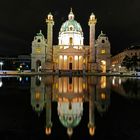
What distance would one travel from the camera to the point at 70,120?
962 centimetres

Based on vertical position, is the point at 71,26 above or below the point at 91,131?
above

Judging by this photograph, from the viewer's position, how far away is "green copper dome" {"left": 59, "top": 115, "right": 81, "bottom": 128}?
8883 millimetres

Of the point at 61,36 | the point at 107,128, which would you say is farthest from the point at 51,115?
the point at 61,36

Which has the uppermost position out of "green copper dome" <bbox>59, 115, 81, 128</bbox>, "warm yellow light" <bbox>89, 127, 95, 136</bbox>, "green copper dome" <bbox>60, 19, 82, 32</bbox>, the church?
"green copper dome" <bbox>60, 19, 82, 32</bbox>

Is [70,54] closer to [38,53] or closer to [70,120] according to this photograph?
[38,53]

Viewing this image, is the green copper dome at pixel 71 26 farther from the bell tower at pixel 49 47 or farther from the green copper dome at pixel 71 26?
the bell tower at pixel 49 47

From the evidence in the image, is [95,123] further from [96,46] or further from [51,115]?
[96,46]

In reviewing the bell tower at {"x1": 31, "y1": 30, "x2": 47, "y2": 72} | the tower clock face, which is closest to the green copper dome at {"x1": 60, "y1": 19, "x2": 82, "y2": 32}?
the bell tower at {"x1": 31, "y1": 30, "x2": 47, "y2": 72}

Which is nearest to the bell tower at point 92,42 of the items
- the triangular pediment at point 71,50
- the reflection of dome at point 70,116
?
the triangular pediment at point 71,50

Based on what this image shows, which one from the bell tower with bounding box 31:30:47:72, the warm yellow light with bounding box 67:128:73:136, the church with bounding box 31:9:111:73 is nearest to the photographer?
the warm yellow light with bounding box 67:128:73:136

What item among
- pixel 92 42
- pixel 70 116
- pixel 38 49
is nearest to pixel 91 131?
pixel 70 116

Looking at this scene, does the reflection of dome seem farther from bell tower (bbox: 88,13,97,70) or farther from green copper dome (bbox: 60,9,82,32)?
green copper dome (bbox: 60,9,82,32)

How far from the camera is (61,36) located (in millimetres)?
107688

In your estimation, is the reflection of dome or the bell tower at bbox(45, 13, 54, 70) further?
the bell tower at bbox(45, 13, 54, 70)
